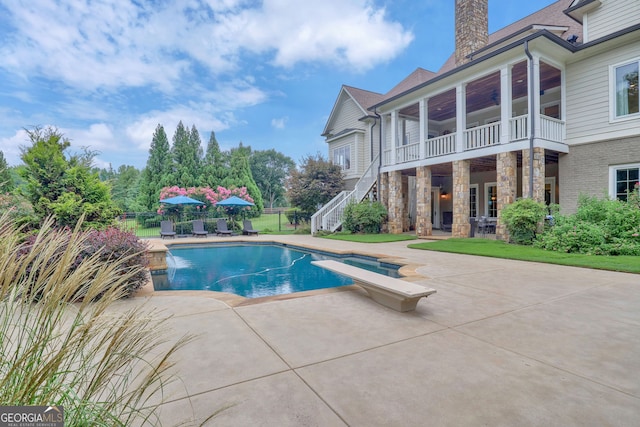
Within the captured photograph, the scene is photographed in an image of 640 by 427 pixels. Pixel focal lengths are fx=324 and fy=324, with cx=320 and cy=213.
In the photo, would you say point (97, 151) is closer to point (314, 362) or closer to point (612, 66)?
point (314, 362)

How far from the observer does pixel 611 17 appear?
31.9 feet

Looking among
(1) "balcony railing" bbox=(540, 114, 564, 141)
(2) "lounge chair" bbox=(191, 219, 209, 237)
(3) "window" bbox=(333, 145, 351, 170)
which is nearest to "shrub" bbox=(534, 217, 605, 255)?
(1) "balcony railing" bbox=(540, 114, 564, 141)

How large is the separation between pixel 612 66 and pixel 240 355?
12884 millimetres

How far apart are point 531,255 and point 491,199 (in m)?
7.80

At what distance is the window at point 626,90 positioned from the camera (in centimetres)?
927

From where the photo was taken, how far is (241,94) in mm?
26688

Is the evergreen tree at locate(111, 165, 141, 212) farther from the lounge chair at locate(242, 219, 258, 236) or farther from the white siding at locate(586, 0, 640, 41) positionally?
the white siding at locate(586, 0, 640, 41)

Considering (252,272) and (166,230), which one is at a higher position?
(166,230)

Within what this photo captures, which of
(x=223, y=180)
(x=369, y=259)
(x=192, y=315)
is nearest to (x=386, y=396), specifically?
(x=192, y=315)

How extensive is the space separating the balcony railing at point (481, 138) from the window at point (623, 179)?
71.3 inches

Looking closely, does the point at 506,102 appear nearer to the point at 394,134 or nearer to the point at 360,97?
the point at 394,134

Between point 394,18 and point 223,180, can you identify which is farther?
point 223,180

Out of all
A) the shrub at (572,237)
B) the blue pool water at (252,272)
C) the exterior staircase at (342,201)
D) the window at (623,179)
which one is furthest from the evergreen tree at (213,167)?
the window at (623,179)

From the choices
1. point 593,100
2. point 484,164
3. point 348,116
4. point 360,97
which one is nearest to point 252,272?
point 484,164
